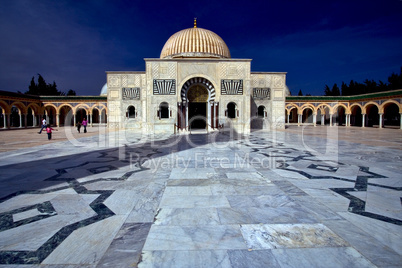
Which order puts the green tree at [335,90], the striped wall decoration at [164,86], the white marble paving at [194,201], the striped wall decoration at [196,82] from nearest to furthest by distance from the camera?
the white marble paving at [194,201], the striped wall decoration at [164,86], the striped wall decoration at [196,82], the green tree at [335,90]

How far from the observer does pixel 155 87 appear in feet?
46.2

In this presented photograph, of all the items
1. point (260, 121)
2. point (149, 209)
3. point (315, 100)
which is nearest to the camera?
point (149, 209)

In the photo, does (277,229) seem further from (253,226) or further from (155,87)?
(155,87)

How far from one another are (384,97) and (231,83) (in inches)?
577

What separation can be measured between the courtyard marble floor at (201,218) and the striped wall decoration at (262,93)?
14.4 meters

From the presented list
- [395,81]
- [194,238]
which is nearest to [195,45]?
[194,238]

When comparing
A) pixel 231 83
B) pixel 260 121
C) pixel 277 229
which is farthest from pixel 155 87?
pixel 277 229

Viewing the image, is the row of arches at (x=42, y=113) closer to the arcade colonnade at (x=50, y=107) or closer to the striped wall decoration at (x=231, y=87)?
the arcade colonnade at (x=50, y=107)

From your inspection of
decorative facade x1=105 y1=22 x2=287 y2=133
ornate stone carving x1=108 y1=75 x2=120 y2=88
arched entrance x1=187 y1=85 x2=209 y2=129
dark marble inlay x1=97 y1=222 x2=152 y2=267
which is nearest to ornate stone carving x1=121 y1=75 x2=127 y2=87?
decorative facade x1=105 y1=22 x2=287 y2=133

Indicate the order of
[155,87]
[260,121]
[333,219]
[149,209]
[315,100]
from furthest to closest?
1. [315,100]
2. [260,121]
3. [155,87]
4. [149,209]
5. [333,219]

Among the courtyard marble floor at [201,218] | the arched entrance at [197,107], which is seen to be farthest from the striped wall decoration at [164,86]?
the courtyard marble floor at [201,218]

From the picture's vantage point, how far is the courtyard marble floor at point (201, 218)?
1.54 meters

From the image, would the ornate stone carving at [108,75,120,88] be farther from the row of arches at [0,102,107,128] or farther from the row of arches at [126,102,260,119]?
the row of arches at [0,102,107,128]

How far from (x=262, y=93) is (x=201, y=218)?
17010 mm
